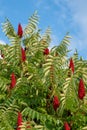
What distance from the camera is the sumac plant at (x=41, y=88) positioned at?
29.1 feet

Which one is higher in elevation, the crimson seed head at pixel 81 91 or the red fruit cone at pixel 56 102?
the crimson seed head at pixel 81 91

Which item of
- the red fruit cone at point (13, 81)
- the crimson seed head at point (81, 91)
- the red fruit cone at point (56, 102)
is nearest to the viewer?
the crimson seed head at point (81, 91)

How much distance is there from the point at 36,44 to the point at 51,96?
207cm

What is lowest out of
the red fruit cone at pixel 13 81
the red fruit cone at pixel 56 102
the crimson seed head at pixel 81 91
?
the red fruit cone at pixel 56 102

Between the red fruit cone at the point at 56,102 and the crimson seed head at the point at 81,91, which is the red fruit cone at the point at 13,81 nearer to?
the red fruit cone at the point at 56,102

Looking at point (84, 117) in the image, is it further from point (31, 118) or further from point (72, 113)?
point (31, 118)

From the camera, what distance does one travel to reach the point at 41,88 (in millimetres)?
9805

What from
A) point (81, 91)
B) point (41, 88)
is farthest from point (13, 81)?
point (81, 91)

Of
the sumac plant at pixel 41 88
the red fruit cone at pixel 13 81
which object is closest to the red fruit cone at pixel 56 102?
the sumac plant at pixel 41 88

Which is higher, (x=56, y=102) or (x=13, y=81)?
(x=13, y=81)

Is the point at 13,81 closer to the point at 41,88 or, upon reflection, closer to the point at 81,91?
the point at 41,88

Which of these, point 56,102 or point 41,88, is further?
point 41,88

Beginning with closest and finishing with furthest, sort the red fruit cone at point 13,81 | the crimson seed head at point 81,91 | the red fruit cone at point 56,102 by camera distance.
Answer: the crimson seed head at point 81,91 < the red fruit cone at point 56,102 < the red fruit cone at point 13,81

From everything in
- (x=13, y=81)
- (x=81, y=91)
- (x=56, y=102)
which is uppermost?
(x=13, y=81)
